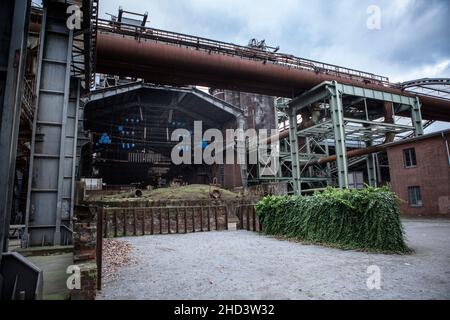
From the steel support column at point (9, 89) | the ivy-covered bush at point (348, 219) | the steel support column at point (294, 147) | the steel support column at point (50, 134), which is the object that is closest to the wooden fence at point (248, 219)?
the ivy-covered bush at point (348, 219)

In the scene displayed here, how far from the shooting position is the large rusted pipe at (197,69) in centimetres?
1535

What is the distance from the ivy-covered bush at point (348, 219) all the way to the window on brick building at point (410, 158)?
1323 cm

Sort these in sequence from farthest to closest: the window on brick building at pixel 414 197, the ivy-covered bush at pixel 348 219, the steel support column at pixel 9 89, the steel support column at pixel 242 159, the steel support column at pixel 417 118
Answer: the steel support column at pixel 242 159 < the steel support column at pixel 417 118 < the window on brick building at pixel 414 197 < the ivy-covered bush at pixel 348 219 < the steel support column at pixel 9 89

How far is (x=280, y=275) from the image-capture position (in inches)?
227

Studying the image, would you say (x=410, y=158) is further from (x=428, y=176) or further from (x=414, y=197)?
(x=414, y=197)

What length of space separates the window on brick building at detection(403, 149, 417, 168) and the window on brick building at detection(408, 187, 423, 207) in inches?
65.8

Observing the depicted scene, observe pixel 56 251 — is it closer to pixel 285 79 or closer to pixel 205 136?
pixel 285 79

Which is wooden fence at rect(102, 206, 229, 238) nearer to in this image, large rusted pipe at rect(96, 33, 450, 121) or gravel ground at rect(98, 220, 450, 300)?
gravel ground at rect(98, 220, 450, 300)

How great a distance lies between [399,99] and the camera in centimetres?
2203

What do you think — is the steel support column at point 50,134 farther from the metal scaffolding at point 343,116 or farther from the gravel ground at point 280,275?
the metal scaffolding at point 343,116

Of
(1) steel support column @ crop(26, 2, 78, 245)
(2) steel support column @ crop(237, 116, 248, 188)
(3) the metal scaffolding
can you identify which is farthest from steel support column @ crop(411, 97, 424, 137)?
(1) steel support column @ crop(26, 2, 78, 245)

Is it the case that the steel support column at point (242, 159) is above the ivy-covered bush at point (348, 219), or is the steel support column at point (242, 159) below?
above
